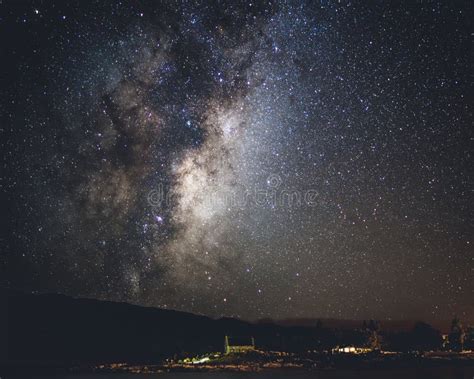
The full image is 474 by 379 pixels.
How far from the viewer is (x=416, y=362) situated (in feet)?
255

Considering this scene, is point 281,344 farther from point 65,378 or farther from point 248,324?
point 248,324

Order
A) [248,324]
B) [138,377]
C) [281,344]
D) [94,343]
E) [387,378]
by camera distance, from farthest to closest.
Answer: [248,324] → [94,343] → [281,344] → [138,377] → [387,378]

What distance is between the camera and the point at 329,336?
11806 cm

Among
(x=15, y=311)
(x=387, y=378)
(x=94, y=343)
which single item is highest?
(x=15, y=311)

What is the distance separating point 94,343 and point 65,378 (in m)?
89.3

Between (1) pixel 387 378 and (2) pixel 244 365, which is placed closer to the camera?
(1) pixel 387 378

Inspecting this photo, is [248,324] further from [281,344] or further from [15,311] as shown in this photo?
[15,311]

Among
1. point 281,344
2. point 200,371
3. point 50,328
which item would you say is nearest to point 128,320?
point 50,328

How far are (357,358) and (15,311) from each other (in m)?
154

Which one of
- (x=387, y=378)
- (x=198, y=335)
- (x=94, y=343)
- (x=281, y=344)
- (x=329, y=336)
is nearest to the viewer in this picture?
(x=387, y=378)

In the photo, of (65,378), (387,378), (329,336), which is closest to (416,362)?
(387,378)

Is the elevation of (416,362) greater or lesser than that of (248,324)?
lesser

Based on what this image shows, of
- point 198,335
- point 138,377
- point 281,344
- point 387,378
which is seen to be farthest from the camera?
point 198,335

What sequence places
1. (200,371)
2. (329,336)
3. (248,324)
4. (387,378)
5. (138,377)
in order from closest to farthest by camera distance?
1. (387,378)
2. (138,377)
3. (200,371)
4. (329,336)
5. (248,324)
